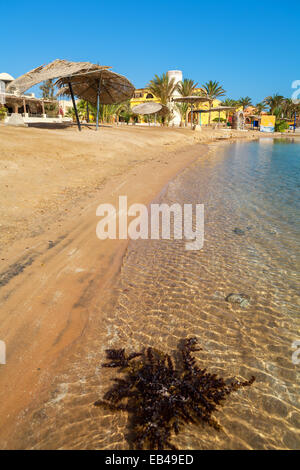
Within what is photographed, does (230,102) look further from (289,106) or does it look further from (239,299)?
(239,299)

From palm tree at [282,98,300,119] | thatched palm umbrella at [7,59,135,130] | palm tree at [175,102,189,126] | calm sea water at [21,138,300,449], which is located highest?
palm tree at [282,98,300,119]

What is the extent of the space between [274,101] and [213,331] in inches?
2971

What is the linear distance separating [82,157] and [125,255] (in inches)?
315

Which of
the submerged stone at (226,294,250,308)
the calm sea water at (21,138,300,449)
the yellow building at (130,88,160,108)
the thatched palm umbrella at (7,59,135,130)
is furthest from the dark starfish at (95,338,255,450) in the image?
the yellow building at (130,88,160,108)

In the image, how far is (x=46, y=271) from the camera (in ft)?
12.8

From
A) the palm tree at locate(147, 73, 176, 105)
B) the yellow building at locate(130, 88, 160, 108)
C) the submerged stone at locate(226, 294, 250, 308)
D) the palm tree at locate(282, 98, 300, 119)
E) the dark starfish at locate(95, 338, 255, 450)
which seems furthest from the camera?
the palm tree at locate(282, 98, 300, 119)

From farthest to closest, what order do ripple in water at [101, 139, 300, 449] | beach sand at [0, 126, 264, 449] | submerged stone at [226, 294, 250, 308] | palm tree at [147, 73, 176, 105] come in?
palm tree at [147, 73, 176, 105] → submerged stone at [226, 294, 250, 308] → beach sand at [0, 126, 264, 449] → ripple in water at [101, 139, 300, 449]

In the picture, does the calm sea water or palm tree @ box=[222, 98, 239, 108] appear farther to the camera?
palm tree @ box=[222, 98, 239, 108]

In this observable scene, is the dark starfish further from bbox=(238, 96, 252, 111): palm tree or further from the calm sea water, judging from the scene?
bbox=(238, 96, 252, 111): palm tree

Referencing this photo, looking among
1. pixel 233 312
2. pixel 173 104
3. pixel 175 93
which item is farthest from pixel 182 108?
pixel 233 312

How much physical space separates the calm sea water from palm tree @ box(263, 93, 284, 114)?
233 feet

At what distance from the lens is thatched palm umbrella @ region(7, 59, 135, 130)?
52.0ft

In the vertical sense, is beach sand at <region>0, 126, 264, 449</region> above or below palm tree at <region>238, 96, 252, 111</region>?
below

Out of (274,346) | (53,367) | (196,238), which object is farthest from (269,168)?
(53,367)
